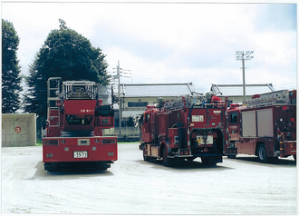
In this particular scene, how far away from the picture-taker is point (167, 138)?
613 inches

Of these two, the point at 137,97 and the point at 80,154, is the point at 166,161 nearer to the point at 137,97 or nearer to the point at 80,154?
the point at 80,154

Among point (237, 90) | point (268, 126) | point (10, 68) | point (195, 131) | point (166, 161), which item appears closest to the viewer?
point (10, 68)

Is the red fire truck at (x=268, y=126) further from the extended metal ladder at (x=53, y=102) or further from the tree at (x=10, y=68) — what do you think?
the tree at (x=10, y=68)

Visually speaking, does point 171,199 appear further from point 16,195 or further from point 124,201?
point 16,195

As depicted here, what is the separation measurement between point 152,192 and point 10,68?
21.7 feet

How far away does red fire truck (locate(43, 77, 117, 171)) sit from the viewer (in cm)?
1220

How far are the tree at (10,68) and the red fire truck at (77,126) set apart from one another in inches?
52.0

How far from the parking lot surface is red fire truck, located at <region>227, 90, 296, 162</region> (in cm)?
178

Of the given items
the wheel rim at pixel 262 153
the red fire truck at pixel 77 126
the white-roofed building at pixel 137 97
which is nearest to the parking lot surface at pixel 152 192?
the red fire truck at pixel 77 126

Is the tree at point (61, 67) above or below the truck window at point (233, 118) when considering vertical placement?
above

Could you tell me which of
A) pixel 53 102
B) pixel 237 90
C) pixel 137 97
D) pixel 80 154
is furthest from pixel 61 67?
pixel 237 90

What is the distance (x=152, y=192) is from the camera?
9164 mm

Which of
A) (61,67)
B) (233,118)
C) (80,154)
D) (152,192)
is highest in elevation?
(61,67)

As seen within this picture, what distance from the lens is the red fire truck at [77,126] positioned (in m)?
12.2
